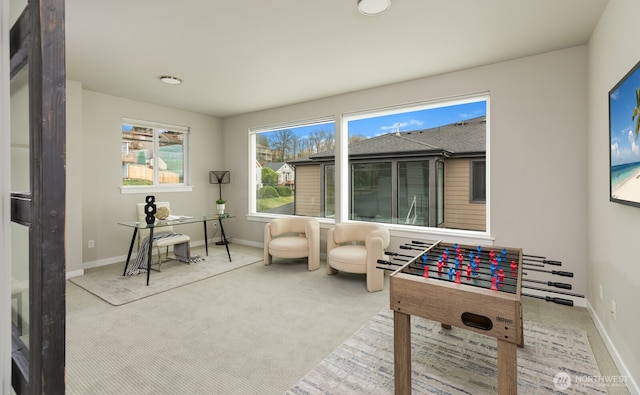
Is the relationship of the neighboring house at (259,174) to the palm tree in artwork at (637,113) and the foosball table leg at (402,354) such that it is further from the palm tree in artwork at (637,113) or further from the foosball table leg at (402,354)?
the palm tree in artwork at (637,113)

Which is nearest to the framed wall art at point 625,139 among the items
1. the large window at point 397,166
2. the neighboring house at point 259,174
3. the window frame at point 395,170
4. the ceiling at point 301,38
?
the ceiling at point 301,38

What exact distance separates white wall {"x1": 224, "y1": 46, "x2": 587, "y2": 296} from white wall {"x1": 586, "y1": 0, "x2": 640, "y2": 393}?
12 cm

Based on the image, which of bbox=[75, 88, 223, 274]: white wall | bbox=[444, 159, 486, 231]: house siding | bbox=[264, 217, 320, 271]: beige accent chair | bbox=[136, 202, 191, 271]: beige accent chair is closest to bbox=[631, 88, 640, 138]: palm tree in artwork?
bbox=[444, 159, 486, 231]: house siding

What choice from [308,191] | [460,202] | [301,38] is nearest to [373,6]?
[301,38]

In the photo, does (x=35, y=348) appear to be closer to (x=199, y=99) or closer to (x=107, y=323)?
(x=107, y=323)

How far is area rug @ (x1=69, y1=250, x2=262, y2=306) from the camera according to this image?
3387 millimetres

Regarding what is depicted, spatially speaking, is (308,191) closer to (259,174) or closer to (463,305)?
(259,174)

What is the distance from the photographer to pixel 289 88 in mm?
4301

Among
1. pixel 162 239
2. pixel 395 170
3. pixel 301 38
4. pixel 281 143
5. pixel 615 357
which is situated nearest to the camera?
pixel 615 357

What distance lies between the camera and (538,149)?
319 cm

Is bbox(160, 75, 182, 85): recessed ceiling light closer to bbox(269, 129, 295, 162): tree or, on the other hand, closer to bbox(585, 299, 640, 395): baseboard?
bbox(269, 129, 295, 162): tree

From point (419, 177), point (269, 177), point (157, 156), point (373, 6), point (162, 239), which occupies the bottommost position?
point (162, 239)

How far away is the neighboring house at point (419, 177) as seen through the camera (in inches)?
148

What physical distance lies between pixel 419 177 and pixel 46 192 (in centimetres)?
397
